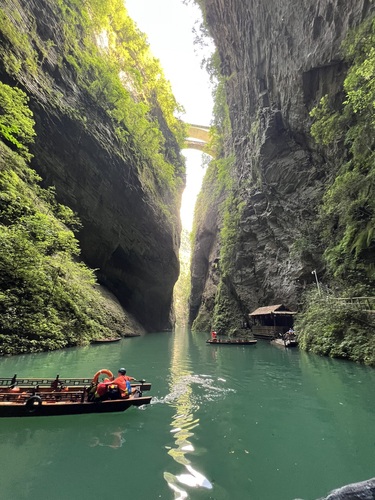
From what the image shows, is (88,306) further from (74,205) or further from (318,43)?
(318,43)

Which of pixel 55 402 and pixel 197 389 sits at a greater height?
pixel 55 402

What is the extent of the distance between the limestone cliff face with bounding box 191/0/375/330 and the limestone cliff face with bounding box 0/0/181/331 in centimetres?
1035

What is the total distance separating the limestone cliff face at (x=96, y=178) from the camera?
20328 millimetres

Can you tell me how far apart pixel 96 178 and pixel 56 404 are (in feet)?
70.5

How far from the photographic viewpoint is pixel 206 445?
16.5ft

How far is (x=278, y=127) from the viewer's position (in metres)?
24.8

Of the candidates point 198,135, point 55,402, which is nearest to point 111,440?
point 55,402

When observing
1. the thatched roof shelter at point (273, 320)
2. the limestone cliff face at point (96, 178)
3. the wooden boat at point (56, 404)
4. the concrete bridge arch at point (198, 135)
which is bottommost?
A: the wooden boat at point (56, 404)

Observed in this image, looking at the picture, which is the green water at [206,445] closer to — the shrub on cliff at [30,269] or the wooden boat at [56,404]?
the wooden boat at [56,404]

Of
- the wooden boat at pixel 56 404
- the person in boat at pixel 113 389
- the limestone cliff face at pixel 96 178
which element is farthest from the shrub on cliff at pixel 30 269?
the person in boat at pixel 113 389

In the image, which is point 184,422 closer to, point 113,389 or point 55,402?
point 113,389

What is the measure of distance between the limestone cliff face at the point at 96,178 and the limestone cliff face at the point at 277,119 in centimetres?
1035

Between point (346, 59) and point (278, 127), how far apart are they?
31.8ft

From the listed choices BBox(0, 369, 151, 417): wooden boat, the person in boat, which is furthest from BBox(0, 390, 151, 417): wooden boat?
the person in boat
